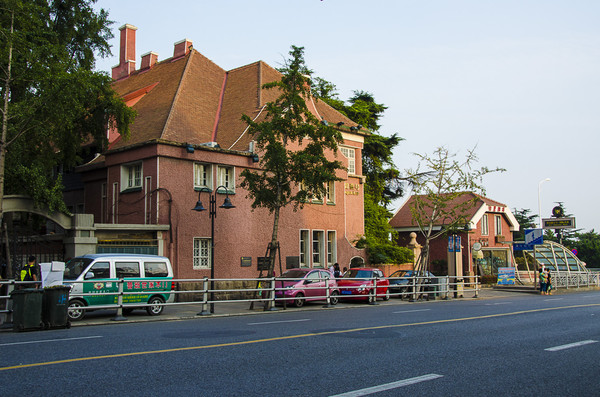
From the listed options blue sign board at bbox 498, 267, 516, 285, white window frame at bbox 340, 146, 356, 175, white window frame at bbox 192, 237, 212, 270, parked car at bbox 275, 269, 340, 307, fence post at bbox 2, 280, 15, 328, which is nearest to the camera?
fence post at bbox 2, 280, 15, 328

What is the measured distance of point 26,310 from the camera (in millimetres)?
13930

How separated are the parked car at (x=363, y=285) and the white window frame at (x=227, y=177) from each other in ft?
23.3

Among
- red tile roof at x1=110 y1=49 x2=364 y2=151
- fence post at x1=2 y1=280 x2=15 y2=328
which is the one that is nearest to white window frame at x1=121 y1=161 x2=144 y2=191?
red tile roof at x1=110 y1=49 x2=364 y2=151

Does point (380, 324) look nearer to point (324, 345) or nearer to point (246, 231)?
point (324, 345)

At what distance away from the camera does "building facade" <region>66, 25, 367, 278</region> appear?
25984mm

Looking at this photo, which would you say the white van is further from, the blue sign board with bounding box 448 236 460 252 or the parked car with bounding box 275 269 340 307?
the blue sign board with bounding box 448 236 460 252

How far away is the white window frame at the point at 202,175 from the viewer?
90.2ft

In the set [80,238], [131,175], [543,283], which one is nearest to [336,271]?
[131,175]

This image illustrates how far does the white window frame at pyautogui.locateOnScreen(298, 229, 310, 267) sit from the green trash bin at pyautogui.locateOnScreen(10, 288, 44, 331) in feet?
64.3

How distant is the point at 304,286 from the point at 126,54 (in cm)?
2644

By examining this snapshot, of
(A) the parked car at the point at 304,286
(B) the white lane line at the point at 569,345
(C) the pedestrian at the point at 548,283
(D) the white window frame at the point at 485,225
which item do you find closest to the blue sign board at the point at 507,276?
(C) the pedestrian at the point at 548,283

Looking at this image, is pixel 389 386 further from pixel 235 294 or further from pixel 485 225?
pixel 485 225

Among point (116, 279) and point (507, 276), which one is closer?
point (116, 279)

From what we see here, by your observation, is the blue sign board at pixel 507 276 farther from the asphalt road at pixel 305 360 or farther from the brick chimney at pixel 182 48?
the asphalt road at pixel 305 360
